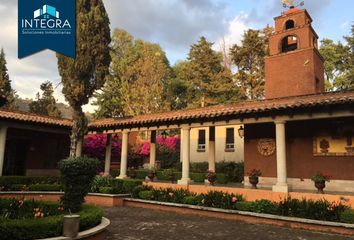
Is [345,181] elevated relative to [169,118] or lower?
lower

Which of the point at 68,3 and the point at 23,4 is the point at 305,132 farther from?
the point at 23,4

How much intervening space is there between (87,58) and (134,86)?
20397 millimetres

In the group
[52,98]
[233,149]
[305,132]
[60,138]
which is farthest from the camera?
[52,98]

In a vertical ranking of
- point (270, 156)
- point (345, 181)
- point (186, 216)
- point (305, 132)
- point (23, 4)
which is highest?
point (23, 4)

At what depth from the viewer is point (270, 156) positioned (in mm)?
16391

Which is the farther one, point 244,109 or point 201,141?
point 201,141

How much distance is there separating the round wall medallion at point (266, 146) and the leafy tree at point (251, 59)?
21.6m

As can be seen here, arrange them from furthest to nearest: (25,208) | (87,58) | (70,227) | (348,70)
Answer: (348,70)
(87,58)
(25,208)
(70,227)

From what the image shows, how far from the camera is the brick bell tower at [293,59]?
19.3 meters

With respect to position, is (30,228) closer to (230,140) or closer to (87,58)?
(87,58)

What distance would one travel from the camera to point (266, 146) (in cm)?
1658

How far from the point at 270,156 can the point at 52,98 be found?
120ft

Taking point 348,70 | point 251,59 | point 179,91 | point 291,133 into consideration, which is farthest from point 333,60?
point 291,133

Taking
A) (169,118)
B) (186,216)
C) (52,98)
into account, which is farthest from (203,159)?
(52,98)
